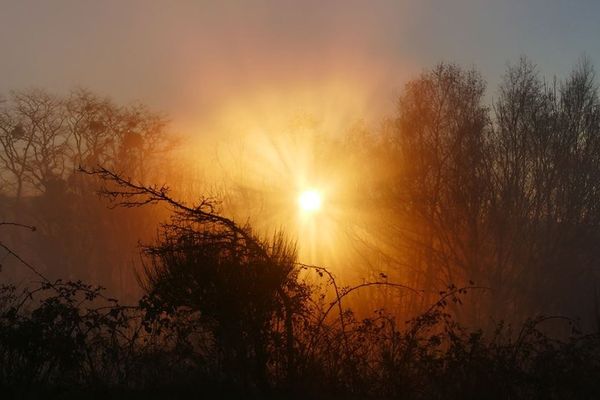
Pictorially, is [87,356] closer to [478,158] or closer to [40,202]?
[478,158]

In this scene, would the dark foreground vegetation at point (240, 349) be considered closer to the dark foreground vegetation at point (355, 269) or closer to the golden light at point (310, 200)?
the dark foreground vegetation at point (355, 269)

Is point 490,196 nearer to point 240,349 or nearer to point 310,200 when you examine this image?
point 310,200

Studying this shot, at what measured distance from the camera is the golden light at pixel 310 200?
35.8 m

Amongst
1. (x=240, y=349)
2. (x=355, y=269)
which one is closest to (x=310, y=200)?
(x=355, y=269)

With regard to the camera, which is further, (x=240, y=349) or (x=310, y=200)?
(x=310, y=200)

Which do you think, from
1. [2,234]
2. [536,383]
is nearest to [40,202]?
[2,234]

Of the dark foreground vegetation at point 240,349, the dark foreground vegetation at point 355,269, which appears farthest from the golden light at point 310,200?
the dark foreground vegetation at point 240,349

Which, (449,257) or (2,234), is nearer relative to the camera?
(449,257)

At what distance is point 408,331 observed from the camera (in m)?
9.15

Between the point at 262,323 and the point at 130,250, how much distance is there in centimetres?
4009

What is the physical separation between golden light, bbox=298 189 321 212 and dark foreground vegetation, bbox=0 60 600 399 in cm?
184

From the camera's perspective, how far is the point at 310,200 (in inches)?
1455

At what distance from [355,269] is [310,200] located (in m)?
7.99

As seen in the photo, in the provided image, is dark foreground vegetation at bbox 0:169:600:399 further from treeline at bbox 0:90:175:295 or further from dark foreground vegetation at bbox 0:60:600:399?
treeline at bbox 0:90:175:295
